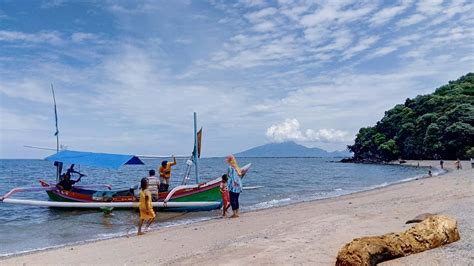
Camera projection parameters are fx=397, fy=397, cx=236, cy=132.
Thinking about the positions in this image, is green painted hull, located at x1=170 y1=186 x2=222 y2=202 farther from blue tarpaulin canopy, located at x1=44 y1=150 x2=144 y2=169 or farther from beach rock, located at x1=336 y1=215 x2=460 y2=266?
beach rock, located at x1=336 y1=215 x2=460 y2=266

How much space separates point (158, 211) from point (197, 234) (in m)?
6.16

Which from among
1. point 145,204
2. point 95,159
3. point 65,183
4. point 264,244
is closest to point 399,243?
point 264,244

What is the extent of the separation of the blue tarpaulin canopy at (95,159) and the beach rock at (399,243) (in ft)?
37.3

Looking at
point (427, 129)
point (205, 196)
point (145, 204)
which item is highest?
point (427, 129)

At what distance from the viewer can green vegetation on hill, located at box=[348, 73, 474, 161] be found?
5828cm

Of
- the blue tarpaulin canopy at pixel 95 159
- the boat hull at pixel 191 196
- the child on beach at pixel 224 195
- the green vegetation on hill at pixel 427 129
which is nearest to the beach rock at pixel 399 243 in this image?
the child on beach at pixel 224 195

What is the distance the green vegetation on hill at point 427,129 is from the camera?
191 ft

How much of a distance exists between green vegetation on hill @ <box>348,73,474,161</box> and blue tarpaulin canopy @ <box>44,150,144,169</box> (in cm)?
5314

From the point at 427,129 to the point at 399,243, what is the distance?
6402cm

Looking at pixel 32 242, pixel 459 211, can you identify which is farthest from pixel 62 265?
pixel 459 211

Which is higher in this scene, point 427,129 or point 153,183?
point 427,129

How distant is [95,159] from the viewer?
16.3 metres

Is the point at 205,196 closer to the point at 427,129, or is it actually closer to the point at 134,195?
the point at 134,195

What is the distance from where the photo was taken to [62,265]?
748 cm
